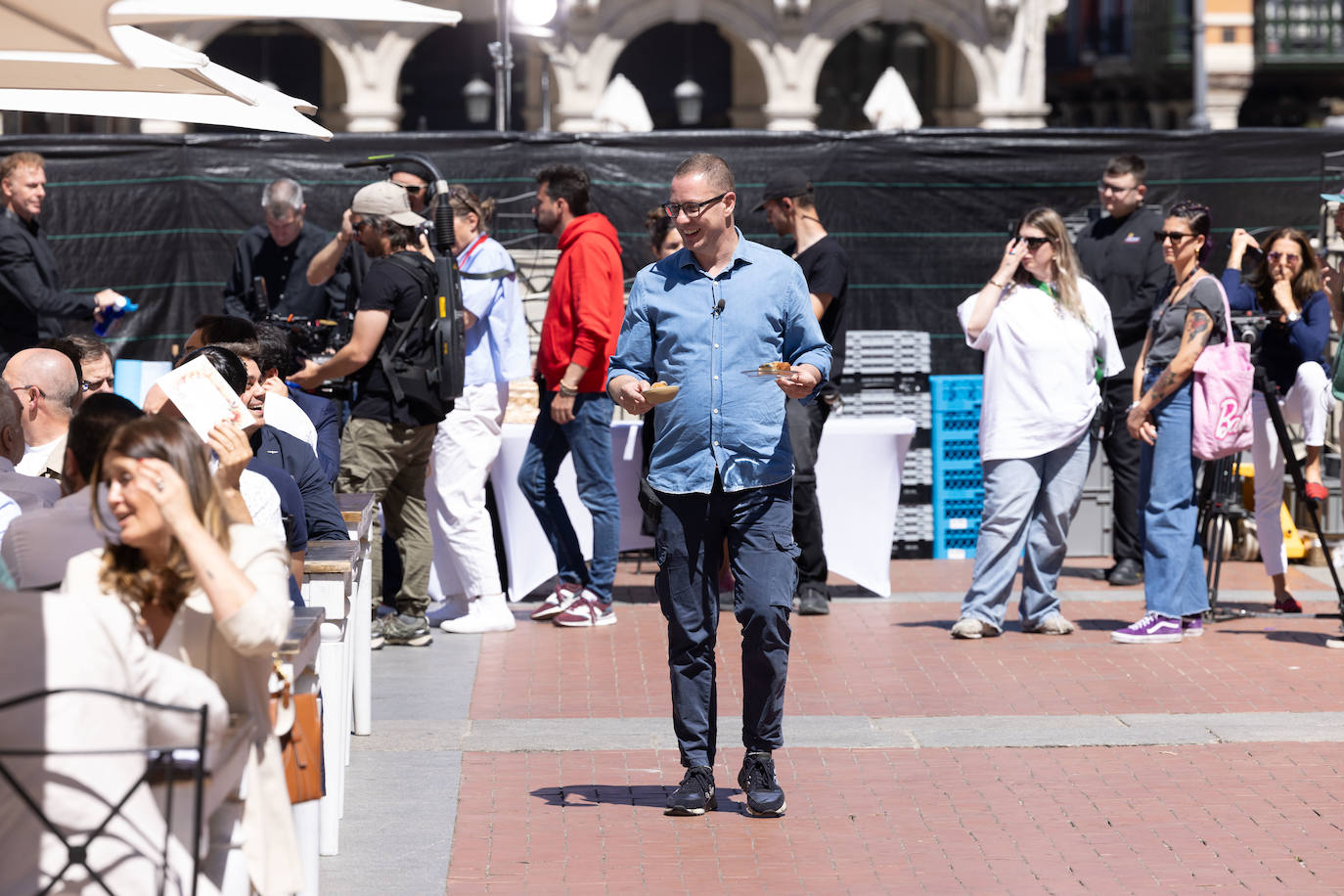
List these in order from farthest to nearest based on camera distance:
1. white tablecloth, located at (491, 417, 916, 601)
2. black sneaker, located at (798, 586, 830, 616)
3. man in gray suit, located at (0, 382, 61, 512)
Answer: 1. white tablecloth, located at (491, 417, 916, 601)
2. black sneaker, located at (798, 586, 830, 616)
3. man in gray suit, located at (0, 382, 61, 512)

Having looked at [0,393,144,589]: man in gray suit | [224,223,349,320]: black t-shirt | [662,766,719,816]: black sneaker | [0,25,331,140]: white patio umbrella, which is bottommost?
[662,766,719,816]: black sneaker

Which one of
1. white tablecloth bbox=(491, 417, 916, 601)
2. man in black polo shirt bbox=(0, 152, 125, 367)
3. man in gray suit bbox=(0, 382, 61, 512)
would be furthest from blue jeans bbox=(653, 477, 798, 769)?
man in black polo shirt bbox=(0, 152, 125, 367)

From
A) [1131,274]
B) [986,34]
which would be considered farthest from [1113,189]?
[986,34]

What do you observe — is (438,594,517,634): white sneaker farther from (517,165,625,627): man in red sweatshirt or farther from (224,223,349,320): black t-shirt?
(224,223,349,320): black t-shirt

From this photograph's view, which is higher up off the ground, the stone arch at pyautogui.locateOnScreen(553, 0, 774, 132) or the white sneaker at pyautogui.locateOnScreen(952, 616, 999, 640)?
the stone arch at pyautogui.locateOnScreen(553, 0, 774, 132)

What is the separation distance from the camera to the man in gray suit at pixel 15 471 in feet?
17.8

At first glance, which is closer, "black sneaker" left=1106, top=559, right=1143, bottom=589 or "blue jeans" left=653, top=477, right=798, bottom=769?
"blue jeans" left=653, top=477, right=798, bottom=769

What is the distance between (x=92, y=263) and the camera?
11.6 metres

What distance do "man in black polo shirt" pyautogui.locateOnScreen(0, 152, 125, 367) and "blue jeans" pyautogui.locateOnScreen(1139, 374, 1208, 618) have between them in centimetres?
539

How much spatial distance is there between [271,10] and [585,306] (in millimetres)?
4920

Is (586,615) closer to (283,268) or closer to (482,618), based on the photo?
(482,618)

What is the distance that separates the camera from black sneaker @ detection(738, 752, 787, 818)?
5.90 meters

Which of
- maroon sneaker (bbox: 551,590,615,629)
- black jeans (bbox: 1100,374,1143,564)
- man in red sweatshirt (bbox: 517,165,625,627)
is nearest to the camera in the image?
man in red sweatshirt (bbox: 517,165,625,627)

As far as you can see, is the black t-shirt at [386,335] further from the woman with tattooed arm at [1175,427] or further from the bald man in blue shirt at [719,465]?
the woman with tattooed arm at [1175,427]
